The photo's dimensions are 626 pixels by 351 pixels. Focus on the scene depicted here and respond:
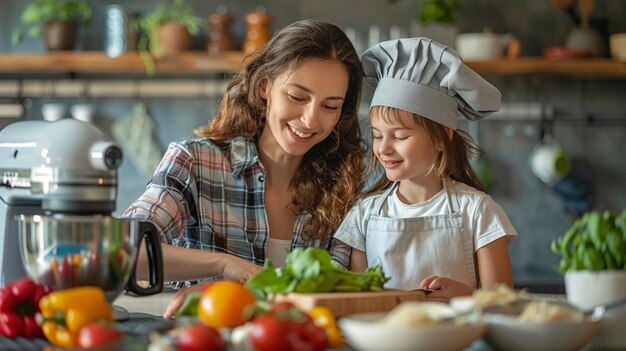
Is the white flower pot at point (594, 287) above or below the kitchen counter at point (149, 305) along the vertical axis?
above

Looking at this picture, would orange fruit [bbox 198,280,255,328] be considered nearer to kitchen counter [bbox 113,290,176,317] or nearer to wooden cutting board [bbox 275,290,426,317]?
wooden cutting board [bbox 275,290,426,317]

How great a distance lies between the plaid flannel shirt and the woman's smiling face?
16 centimetres

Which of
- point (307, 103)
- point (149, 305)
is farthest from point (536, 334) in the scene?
point (149, 305)

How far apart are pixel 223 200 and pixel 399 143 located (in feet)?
1.57

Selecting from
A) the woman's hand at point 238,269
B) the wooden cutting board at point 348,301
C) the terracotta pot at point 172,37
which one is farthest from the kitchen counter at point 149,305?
the wooden cutting board at point 348,301

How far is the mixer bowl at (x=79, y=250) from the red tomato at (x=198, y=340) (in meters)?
0.47

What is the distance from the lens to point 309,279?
1.73 m

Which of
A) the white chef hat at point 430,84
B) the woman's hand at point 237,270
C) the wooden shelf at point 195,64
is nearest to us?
the woman's hand at point 237,270

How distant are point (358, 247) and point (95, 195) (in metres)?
0.88

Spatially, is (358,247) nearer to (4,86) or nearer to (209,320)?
(209,320)

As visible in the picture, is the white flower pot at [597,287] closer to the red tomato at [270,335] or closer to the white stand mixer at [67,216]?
the red tomato at [270,335]

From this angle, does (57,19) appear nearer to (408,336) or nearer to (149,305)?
(149,305)

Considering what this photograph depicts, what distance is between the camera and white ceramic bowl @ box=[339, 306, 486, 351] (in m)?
1.35

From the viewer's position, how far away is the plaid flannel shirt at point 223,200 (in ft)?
8.32
